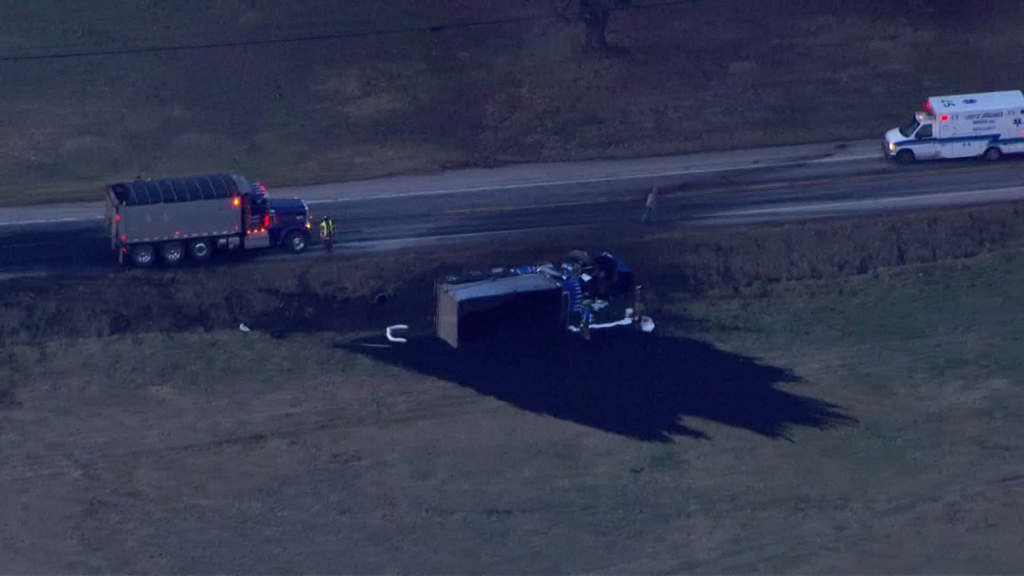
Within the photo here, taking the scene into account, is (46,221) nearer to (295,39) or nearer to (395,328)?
(395,328)

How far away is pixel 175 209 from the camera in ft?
136

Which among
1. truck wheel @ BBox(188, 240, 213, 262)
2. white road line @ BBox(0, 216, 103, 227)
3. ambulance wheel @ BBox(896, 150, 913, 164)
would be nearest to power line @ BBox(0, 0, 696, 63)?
ambulance wheel @ BBox(896, 150, 913, 164)

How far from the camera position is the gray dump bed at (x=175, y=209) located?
136 ft

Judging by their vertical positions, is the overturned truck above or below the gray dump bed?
below

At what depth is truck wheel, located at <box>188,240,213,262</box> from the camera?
42062 millimetres

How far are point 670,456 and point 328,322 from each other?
11780mm

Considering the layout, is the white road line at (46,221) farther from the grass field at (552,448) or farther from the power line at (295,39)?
the power line at (295,39)

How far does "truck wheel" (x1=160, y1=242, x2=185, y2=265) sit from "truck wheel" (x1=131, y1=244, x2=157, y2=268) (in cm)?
31

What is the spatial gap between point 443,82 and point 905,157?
65.3 ft

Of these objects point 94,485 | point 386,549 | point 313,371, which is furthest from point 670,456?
point 94,485

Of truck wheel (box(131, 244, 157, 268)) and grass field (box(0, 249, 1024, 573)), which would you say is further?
truck wheel (box(131, 244, 157, 268))

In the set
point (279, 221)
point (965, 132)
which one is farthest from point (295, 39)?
point (965, 132)

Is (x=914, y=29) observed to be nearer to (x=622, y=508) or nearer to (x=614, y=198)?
(x=614, y=198)

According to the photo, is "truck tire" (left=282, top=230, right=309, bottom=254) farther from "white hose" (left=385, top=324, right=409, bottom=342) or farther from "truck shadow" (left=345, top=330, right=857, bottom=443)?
"truck shadow" (left=345, top=330, right=857, bottom=443)
